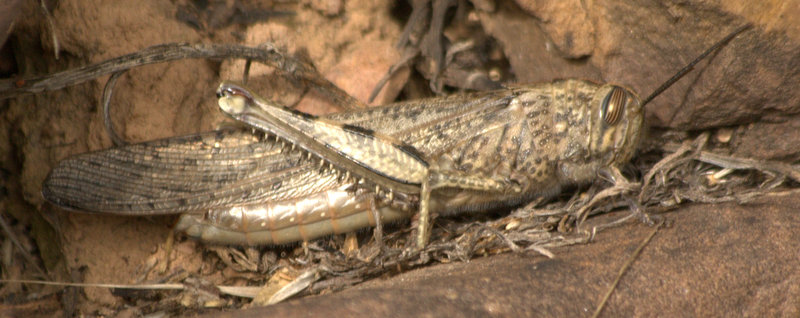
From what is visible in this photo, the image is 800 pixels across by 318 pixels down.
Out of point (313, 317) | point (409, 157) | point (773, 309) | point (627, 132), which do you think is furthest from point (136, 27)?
point (773, 309)

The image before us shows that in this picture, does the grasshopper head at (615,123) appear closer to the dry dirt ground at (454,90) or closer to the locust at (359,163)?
the locust at (359,163)

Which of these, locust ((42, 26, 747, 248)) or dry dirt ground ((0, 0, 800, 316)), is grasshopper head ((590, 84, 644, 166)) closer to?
locust ((42, 26, 747, 248))

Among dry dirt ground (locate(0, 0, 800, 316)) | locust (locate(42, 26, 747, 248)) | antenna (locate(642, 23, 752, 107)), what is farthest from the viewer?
locust (locate(42, 26, 747, 248))

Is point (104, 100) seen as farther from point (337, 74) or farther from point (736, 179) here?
point (736, 179)

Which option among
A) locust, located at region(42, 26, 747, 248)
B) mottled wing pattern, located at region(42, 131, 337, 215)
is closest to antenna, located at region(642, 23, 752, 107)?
locust, located at region(42, 26, 747, 248)

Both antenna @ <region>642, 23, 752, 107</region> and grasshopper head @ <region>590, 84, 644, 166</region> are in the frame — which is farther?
grasshopper head @ <region>590, 84, 644, 166</region>

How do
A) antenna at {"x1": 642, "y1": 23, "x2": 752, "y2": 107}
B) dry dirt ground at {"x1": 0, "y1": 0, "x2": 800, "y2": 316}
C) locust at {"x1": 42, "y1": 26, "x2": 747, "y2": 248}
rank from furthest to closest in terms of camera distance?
locust at {"x1": 42, "y1": 26, "x2": 747, "y2": 248}, antenna at {"x1": 642, "y1": 23, "x2": 752, "y2": 107}, dry dirt ground at {"x1": 0, "y1": 0, "x2": 800, "y2": 316}

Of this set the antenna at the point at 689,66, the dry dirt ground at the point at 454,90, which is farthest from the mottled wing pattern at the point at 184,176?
the antenna at the point at 689,66

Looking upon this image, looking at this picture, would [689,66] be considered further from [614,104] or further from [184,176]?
[184,176]

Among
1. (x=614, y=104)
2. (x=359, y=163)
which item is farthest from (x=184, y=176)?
(x=614, y=104)
